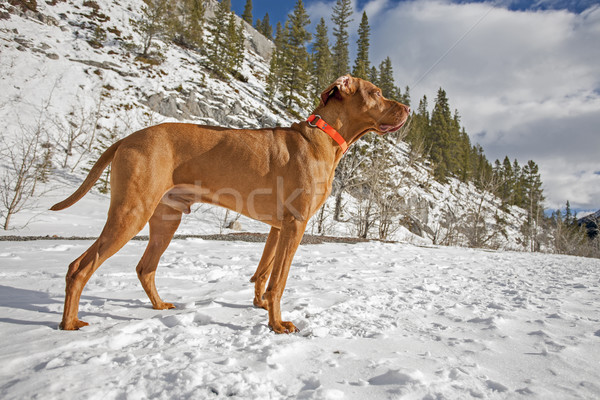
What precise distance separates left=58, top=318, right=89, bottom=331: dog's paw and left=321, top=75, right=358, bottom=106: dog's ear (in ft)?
9.01

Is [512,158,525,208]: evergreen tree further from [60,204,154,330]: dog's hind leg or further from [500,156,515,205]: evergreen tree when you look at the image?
[60,204,154,330]: dog's hind leg

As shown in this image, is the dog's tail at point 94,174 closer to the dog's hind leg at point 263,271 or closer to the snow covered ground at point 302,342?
the snow covered ground at point 302,342

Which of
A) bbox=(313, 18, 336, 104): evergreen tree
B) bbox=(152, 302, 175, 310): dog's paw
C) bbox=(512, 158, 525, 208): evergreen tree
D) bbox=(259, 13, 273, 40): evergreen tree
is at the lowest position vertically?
bbox=(152, 302, 175, 310): dog's paw

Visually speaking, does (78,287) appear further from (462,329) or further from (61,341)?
(462,329)

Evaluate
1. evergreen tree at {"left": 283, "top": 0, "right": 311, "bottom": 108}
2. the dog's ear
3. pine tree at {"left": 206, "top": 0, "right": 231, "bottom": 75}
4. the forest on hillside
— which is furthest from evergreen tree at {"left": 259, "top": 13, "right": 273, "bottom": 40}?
the dog's ear

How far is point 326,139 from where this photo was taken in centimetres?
285

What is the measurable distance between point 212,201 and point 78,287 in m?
1.15

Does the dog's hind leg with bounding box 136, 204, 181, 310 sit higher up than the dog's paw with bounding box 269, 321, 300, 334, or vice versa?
the dog's hind leg with bounding box 136, 204, 181, 310

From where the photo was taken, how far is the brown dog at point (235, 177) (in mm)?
2244

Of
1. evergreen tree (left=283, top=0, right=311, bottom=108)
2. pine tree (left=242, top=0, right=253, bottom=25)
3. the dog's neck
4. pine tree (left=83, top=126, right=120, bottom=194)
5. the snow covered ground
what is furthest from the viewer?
pine tree (left=242, top=0, right=253, bottom=25)

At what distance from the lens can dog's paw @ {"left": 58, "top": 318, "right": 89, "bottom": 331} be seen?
206cm

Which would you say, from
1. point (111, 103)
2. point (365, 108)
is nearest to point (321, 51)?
point (111, 103)

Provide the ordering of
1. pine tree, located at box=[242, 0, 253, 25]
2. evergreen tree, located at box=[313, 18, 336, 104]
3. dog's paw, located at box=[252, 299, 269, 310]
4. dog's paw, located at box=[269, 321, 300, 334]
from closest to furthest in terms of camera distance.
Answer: dog's paw, located at box=[269, 321, 300, 334] < dog's paw, located at box=[252, 299, 269, 310] < evergreen tree, located at box=[313, 18, 336, 104] < pine tree, located at box=[242, 0, 253, 25]

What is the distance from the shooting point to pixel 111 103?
1038 inches
